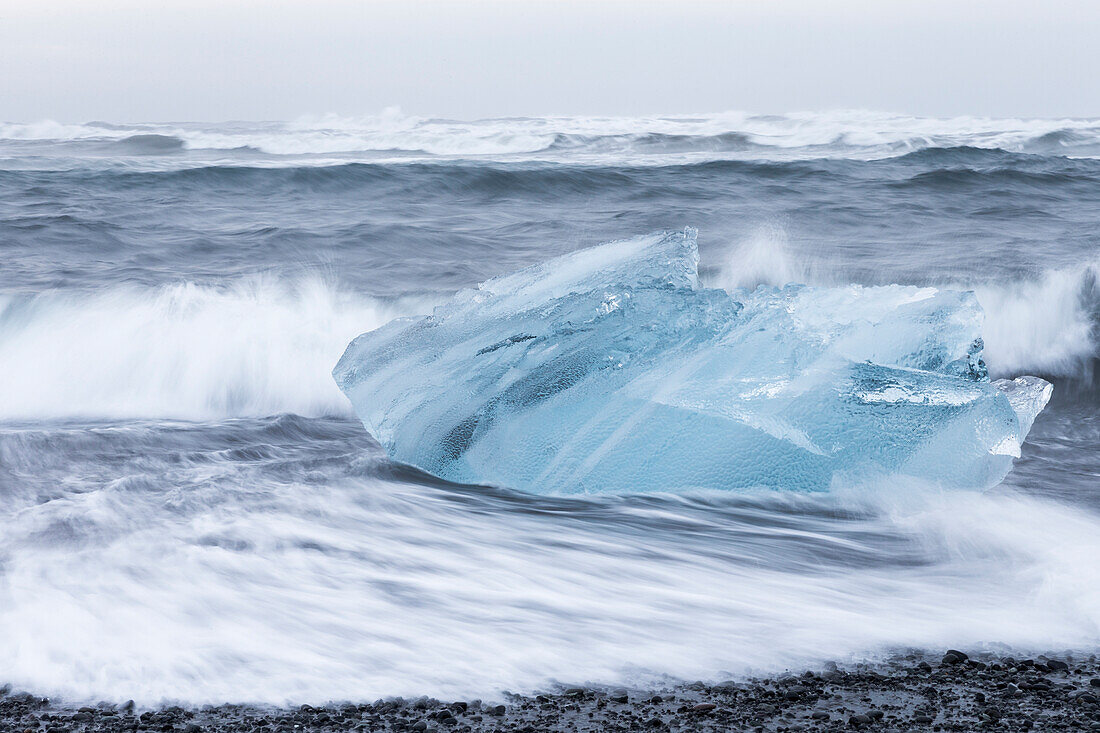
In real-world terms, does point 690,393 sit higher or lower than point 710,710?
higher

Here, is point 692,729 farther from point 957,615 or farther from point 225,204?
point 225,204

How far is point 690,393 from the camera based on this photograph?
3.62 m

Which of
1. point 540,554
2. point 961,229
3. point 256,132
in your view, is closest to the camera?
point 540,554

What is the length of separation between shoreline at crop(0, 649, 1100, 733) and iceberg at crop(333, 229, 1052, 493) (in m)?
1.24

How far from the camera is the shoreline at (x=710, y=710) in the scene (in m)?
2.22

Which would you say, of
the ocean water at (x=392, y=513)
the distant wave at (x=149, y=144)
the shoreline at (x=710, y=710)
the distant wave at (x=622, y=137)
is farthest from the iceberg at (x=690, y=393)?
the distant wave at (x=149, y=144)

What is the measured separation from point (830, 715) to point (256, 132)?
21.3 m

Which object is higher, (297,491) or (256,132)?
(256,132)

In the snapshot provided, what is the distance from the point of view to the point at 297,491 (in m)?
3.81

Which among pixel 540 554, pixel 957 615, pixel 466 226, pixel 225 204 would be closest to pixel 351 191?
pixel 225 204

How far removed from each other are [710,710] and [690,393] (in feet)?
4.92

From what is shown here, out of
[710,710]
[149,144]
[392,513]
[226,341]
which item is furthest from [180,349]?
[149,144]

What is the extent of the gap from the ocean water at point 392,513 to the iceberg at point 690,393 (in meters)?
0.14

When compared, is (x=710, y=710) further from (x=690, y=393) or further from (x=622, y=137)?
(x=622, y=137)
